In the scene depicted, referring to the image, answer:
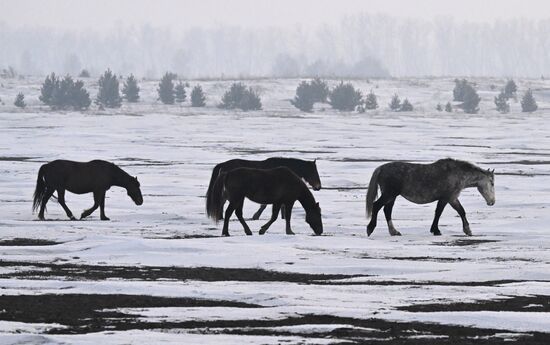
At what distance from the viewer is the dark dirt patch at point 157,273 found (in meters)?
13.7

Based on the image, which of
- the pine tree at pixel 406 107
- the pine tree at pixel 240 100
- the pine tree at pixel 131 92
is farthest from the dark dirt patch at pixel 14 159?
the pine tree at pixel 406 107

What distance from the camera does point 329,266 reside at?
1506 cm

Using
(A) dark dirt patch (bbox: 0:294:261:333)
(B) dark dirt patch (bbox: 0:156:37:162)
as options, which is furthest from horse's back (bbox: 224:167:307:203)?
(B) dark dirt patch (bbox: 0:156:37:162)

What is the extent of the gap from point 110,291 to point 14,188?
16.4 metres

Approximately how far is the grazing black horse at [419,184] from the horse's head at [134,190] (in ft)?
17.4

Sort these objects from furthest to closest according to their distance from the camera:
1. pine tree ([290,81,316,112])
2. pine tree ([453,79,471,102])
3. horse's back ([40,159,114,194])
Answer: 1. pine tree ([453,79,471,102])
2. pine tree ([290,81,316,112])
3. horse's back ([40,159,114,194])

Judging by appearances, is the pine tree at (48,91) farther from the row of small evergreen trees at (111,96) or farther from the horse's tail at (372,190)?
the horse's tail at (372,190)

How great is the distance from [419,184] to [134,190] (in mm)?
6088

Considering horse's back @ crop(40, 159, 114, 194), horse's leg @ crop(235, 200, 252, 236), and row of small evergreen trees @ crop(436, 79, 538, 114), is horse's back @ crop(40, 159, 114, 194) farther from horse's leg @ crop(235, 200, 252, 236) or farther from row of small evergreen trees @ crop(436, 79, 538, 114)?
row of small evergreen trees @ crop(436, 79, 538, 114)

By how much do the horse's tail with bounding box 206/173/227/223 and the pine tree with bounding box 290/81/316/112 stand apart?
192 feet

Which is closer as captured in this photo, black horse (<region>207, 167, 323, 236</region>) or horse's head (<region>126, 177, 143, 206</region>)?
black horse (<region>207, 167, 323, 236</region>)

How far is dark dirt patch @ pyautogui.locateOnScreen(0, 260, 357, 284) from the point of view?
13719 mm

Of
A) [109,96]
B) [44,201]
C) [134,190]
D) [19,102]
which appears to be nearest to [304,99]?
[109,96]

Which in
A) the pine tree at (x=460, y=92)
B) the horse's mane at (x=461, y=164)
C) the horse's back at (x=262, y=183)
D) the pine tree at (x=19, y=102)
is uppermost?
the horse's mane at (x=461, y=164)
